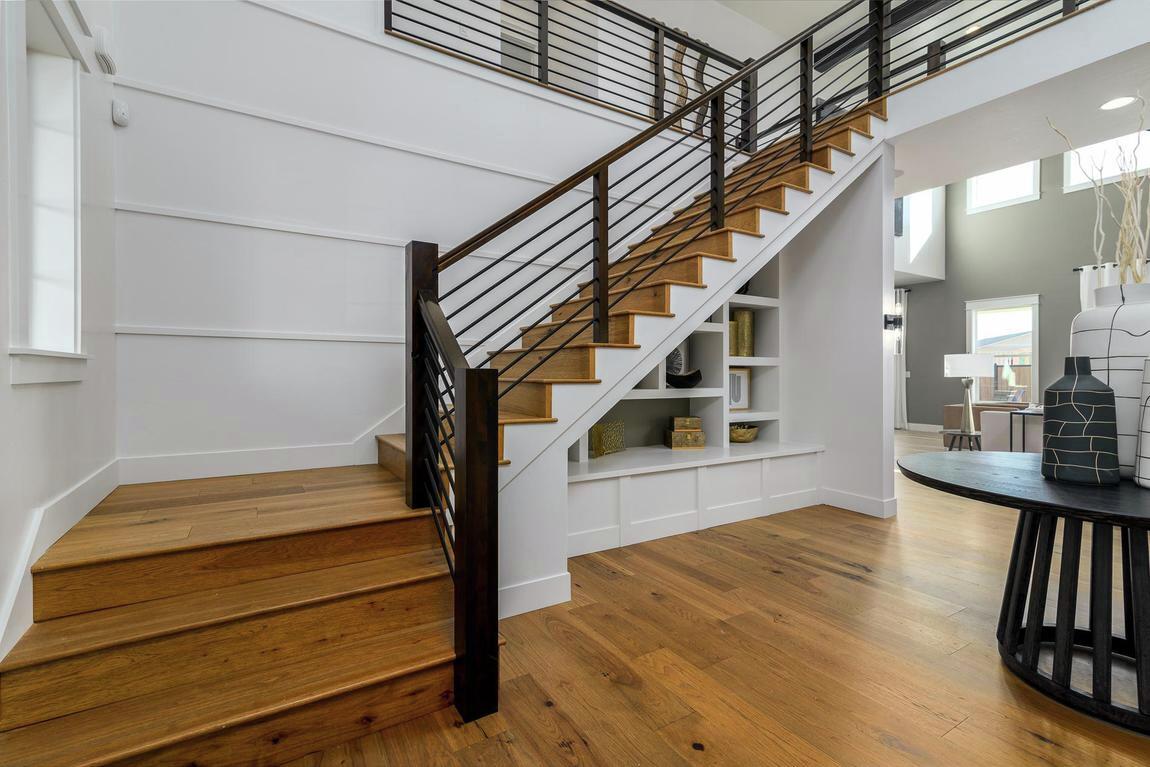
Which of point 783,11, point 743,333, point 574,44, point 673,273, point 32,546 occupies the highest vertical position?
point 783,11

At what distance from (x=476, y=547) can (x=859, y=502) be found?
299cm

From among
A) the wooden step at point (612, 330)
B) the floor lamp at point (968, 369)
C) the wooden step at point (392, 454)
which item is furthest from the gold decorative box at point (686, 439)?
the floor lamp at point (968, 369)

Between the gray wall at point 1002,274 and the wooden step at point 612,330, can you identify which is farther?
the gray wall at point 1002,274

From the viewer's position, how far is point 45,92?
1.82m

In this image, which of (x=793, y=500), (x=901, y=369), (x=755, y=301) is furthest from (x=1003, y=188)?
(x=793, y=500)

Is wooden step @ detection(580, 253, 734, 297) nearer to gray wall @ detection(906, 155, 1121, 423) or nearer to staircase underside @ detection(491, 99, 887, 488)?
staircase underside @ detection(491, 99, 887, 488)

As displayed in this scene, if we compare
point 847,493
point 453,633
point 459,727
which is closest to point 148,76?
point 453,633

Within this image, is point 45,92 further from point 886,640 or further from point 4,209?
point 886,640

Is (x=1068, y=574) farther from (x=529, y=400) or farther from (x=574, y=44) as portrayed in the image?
(x=574, y=44)

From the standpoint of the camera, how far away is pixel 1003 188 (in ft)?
27.1

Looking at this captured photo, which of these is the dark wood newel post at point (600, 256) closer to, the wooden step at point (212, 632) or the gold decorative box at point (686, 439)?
the wooden step at point (212, 632)

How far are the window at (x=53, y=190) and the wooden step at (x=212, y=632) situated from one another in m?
0.98

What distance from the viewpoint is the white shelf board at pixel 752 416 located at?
3.79m

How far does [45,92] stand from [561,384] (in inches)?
82.3
